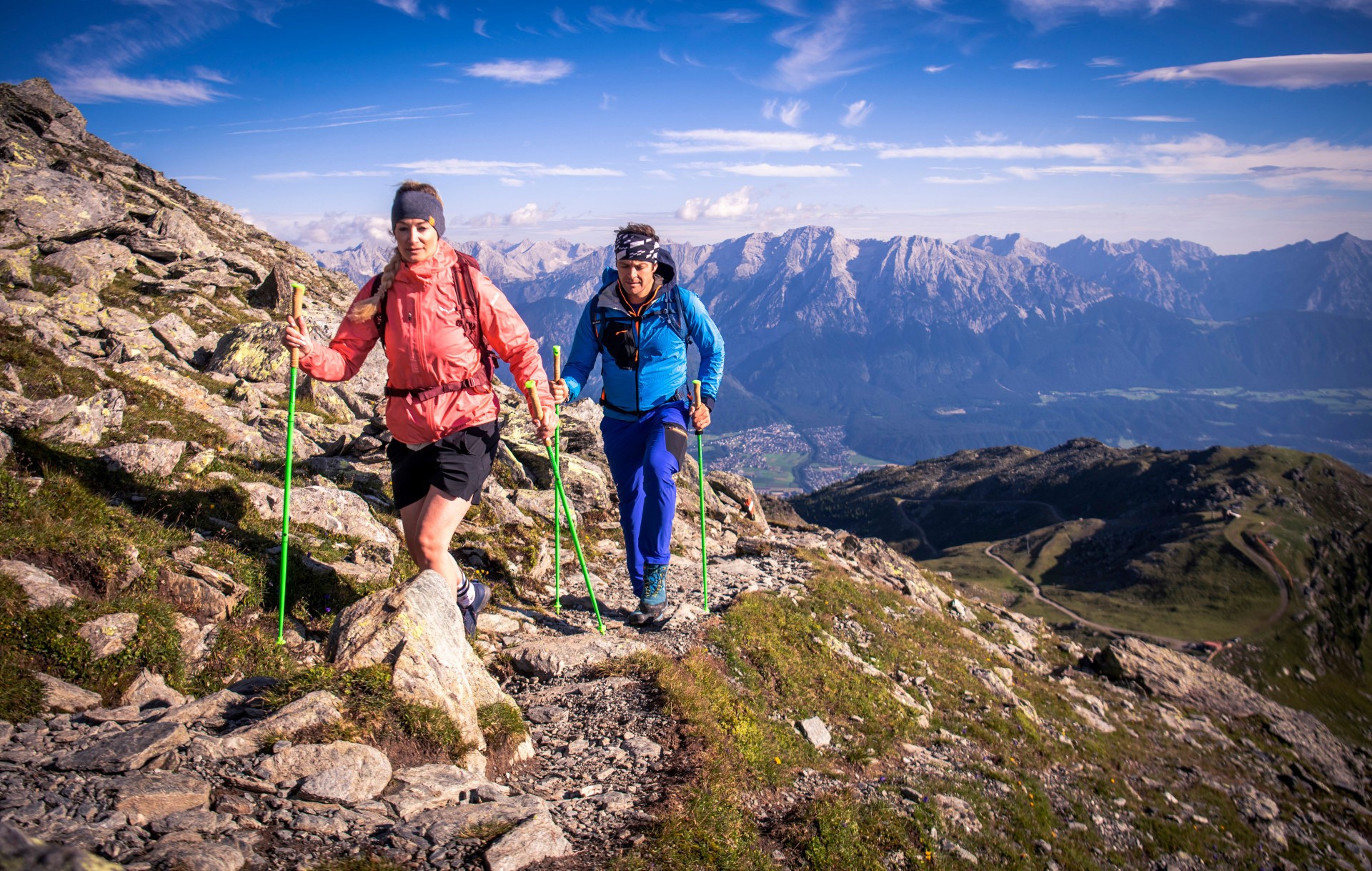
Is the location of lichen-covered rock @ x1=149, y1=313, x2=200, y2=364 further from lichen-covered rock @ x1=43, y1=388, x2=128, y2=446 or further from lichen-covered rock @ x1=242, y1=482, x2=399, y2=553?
lichen-covered rock @ x1=242, y1=482, x2=399, y2=553

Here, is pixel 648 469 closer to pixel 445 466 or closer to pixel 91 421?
pixel 445 466

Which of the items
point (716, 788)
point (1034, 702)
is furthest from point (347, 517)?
point (1034, 702)

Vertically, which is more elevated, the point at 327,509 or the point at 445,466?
the point at 445,466

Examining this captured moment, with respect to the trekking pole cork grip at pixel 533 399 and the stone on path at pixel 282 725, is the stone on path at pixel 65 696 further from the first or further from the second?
the trekking pole cork grip at pixel 533 399

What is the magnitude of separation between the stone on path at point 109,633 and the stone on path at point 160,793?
6.95 feet

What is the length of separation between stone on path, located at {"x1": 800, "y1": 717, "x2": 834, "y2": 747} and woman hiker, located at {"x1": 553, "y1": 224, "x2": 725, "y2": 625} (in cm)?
304

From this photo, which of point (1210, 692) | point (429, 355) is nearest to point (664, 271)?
point (429, 355)

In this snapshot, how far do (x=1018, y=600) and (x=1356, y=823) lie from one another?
106 meters

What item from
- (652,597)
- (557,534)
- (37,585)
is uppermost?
(37,585)

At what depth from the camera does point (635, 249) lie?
900 centimetres

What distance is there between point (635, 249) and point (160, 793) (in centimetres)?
731

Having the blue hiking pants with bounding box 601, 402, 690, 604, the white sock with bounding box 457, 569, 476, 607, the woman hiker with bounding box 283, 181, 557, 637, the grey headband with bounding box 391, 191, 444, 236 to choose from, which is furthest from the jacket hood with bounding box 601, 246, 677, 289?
the white sock with bounding box 457, 569, 476, 607

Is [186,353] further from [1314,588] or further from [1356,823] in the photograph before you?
[1314,588]

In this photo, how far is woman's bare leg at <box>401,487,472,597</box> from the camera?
666 cm
